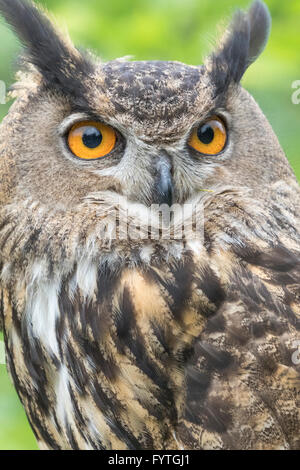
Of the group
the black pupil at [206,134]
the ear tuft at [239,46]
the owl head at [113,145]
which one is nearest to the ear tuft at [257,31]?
the ear tuft at [239,46]

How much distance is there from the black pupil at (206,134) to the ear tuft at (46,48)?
39 cm

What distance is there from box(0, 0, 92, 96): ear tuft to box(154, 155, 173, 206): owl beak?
341 millimetres

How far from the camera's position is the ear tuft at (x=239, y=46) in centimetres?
222

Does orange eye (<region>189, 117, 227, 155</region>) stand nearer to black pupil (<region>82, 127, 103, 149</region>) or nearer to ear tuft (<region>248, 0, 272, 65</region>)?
black pupil (<region>82, 127, 103, 149</region>)

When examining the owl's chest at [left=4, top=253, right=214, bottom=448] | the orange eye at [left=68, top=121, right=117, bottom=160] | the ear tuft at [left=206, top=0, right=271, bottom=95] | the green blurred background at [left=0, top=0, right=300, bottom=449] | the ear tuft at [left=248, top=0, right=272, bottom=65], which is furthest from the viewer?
the green blurred background at [left=0, top=0, right=300, bottom=449]

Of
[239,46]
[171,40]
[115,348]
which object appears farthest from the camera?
[171,40]

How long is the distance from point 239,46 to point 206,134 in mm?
389

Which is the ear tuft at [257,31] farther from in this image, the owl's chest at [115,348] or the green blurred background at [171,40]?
the owl's chest at [115,348]

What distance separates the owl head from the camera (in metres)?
2.06

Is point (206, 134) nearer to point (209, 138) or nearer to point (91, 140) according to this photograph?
point (209, 138)

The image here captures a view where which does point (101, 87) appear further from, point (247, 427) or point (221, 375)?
point (247, 427)

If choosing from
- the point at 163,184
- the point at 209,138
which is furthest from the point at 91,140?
the point at 209,138

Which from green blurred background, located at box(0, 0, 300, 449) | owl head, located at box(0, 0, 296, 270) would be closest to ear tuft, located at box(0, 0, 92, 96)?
owl head, located at box(0, 0, 296, 270)

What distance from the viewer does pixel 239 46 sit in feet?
7.71
